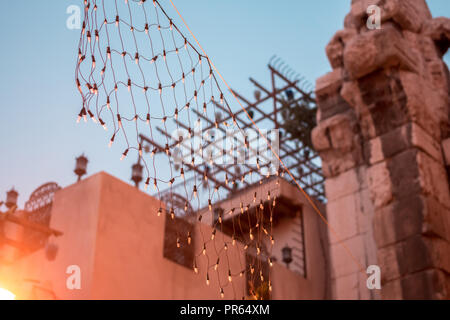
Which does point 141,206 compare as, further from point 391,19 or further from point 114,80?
point 114,80

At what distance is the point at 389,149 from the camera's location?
→ 34.7 feet

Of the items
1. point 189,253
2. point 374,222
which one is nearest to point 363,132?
point 374,222

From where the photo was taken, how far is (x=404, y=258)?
9594mm

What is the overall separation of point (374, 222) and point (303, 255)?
5013 mm

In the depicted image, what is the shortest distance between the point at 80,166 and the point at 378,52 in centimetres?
595

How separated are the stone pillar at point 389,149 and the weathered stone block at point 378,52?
17 millimetres

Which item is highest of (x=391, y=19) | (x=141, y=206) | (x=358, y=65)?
(x=391, y=19)

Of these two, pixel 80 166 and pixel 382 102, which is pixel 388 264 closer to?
pixel 382 102

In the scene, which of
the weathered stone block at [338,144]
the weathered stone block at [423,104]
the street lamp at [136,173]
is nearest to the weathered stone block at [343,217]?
the weathered stone block at [338,144]

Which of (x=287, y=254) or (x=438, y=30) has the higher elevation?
(x=438, y=30)

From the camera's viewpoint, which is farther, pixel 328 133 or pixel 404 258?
pixel 328 133

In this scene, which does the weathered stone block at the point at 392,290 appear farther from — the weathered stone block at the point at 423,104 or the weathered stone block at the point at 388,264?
the weathered stone block at the point at 423,104

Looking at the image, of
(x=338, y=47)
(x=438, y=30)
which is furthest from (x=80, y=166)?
(x=438, y=30)
